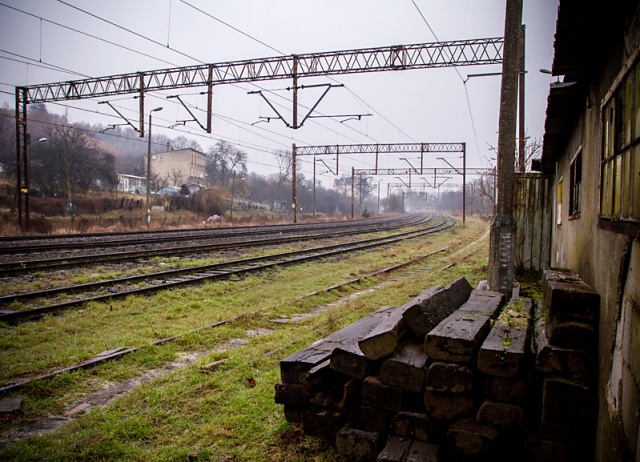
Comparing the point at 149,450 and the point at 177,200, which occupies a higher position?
the point at 177,200

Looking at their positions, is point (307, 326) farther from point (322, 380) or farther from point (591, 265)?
point (591, 265)

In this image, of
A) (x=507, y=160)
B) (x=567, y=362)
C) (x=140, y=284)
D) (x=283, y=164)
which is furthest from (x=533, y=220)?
(x=283, y=164)

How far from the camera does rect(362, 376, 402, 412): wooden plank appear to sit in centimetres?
349

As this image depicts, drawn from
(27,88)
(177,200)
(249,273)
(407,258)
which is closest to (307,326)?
(249,273)

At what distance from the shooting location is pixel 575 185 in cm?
605

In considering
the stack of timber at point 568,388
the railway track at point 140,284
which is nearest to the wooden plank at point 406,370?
the stack of timber at point 568,388

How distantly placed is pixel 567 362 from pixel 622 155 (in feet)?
4.88

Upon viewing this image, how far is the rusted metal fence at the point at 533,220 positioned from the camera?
10.4 metres

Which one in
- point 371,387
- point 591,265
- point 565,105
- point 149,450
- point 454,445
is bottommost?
point 149,450

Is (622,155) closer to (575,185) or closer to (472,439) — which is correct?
(472,439)

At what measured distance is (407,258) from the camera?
18.5 meters

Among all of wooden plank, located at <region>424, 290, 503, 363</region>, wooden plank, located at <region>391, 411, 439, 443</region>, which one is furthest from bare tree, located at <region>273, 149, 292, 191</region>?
wooden plank, located at <region>391, 411, 439, 443</region>

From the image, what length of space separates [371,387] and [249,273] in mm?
9976

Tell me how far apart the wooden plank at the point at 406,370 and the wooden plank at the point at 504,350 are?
0.44 meters
